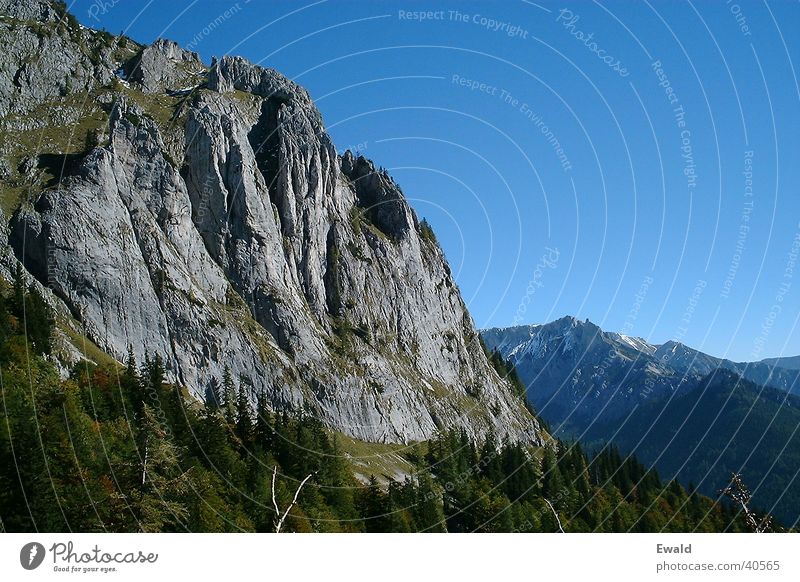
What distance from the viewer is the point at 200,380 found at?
327 ft

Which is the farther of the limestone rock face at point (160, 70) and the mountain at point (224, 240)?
the limestone rock face at point (160, 70)

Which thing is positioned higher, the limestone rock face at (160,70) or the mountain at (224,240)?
the limestone rock face at (160,70)

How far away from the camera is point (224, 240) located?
122m

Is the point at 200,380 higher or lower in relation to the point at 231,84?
lower

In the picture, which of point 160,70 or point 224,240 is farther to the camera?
point 160,70

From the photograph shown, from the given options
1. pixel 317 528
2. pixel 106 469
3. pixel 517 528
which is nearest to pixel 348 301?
pixel 517 528

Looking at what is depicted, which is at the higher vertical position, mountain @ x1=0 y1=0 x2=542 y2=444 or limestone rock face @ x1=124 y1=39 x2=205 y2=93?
limestone rock face @ x1=124 y1=39 x2=205 y2=93

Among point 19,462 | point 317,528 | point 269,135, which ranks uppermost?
point 269,135

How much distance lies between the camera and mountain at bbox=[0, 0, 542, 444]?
93062mm

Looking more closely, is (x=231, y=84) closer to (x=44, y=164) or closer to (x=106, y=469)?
(x=44, y=164)

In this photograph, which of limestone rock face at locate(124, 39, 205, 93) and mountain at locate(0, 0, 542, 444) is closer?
mountain at locate(0, 0, 542, 444)

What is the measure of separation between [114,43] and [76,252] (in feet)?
297

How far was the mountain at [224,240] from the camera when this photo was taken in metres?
93.1

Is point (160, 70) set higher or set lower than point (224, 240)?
higher
